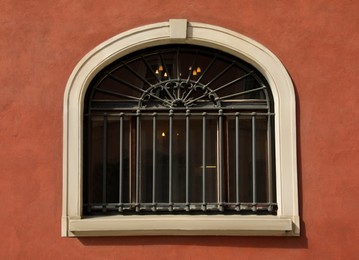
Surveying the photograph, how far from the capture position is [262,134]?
707 cm

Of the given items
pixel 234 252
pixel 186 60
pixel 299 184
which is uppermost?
pixel 186 60

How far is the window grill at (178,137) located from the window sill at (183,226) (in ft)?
0.80

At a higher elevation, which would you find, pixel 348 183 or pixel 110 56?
pixel 110 56

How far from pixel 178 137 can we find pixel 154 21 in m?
1.36

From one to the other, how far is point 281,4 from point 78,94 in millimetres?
2522

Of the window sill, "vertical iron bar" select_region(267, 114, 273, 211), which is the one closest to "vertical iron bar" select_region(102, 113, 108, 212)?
the window sill

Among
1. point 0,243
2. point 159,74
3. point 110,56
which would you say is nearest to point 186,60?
point 159,74

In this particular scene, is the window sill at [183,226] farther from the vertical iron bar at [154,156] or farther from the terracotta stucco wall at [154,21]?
the vertical iron bar at [154,156]

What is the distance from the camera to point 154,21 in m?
6.96

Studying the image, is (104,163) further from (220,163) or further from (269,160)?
(269,160)

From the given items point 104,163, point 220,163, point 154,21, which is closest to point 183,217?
point 220,163

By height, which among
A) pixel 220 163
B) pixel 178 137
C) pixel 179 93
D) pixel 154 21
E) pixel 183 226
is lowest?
pixel 183 226

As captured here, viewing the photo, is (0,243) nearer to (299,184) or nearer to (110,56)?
(110,56)

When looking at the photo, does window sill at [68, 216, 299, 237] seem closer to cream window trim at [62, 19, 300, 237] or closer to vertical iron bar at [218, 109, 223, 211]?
cream window trim at [62, 19, 300, 237]
